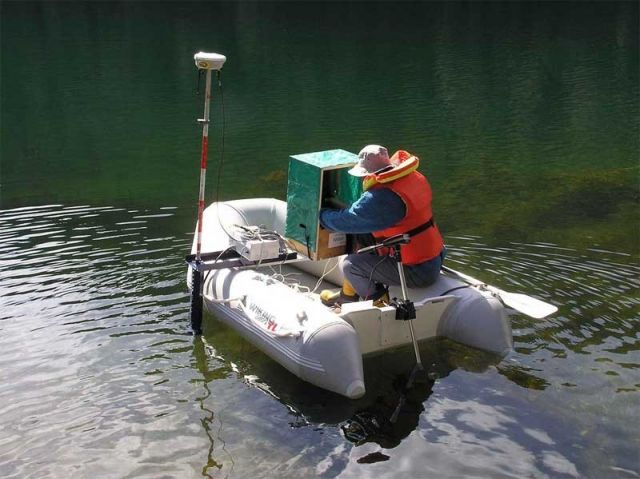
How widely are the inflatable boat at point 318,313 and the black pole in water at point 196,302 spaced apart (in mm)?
77

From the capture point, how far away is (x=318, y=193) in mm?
6801

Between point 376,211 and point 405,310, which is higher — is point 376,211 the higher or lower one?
the higher one

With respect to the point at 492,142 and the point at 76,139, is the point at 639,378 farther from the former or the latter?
the point at 76,139

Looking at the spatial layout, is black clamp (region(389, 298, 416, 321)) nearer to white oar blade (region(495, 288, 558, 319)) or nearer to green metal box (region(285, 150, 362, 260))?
white oar blade (region(495, 288, 558, 319))

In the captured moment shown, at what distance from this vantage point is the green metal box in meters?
6.81

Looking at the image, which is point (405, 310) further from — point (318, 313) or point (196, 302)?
point (196, 302)

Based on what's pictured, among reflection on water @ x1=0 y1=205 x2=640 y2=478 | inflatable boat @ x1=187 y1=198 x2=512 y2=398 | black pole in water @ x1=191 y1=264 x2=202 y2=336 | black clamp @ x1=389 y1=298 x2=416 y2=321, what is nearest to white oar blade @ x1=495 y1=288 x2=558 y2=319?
inflatable boat @ x1=187 y1=198 x2=512 y2=398

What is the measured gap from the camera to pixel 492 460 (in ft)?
17.6

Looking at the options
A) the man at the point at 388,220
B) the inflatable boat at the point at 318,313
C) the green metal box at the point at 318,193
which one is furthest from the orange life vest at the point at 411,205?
the green metal box at the point at 318,193

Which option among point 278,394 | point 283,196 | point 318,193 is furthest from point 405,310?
point 283,196

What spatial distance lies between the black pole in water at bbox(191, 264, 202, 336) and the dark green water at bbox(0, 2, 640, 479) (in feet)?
0.45

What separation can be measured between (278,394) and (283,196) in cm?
546

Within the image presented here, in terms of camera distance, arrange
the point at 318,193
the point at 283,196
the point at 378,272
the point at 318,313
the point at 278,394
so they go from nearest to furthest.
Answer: the point at 318,313, the point at 278,394, the point at 378,272, the point at 318,193, the point at 283,196

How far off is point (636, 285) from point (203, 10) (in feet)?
86.1
